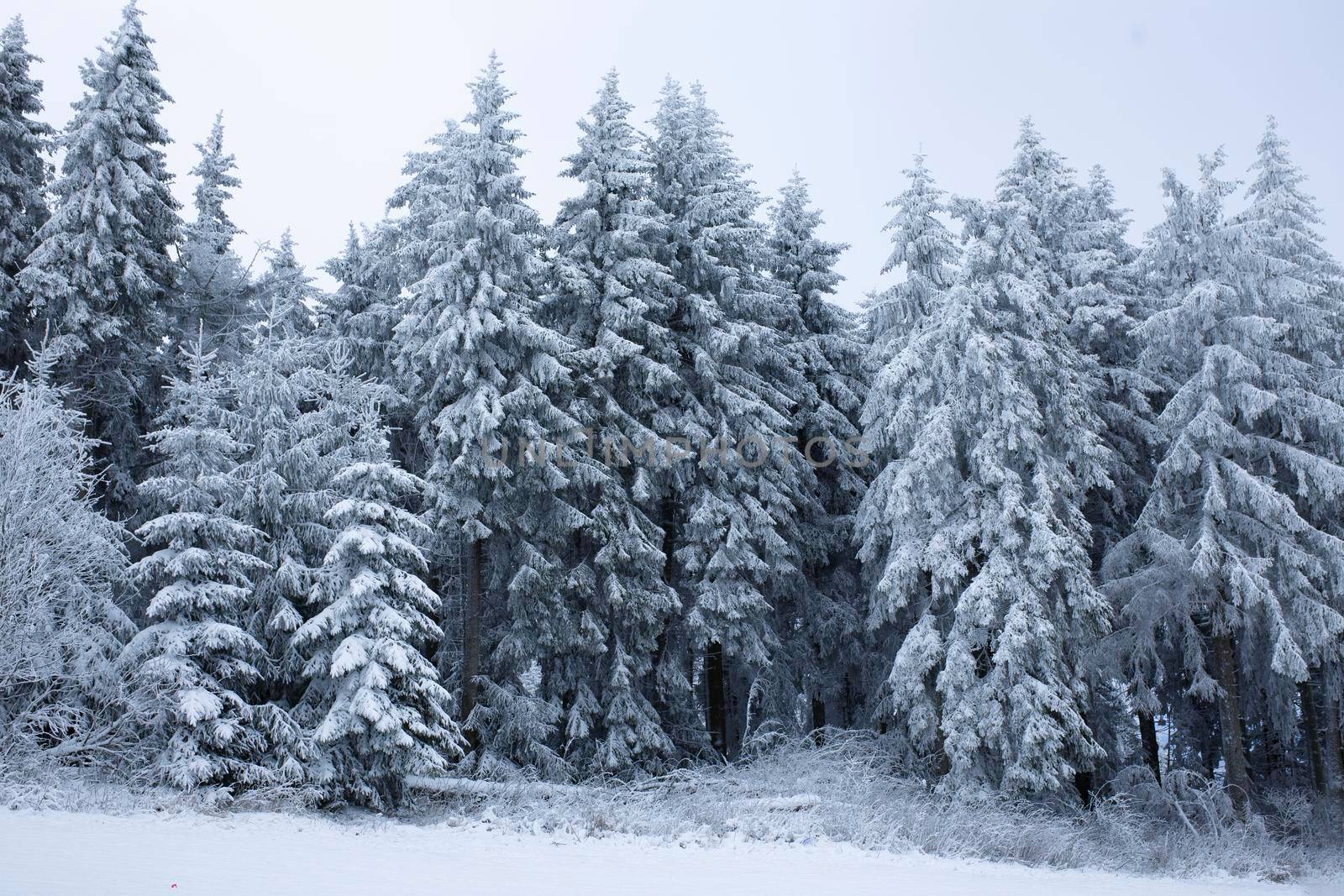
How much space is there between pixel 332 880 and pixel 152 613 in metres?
7.23

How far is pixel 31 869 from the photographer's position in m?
7.46

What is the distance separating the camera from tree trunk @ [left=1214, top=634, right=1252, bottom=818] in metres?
18.7

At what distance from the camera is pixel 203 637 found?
13.8 meters

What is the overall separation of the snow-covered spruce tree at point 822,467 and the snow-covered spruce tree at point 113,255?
14.8 metres

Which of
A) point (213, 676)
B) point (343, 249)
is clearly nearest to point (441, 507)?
point (213, 676)

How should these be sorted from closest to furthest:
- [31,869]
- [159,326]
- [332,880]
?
[31,869] → [332,880] → [159,326]

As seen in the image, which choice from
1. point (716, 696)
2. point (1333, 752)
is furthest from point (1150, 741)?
point (716, 696)

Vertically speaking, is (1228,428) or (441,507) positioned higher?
(1228,428)

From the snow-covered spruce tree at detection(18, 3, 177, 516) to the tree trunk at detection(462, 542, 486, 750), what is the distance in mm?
7548

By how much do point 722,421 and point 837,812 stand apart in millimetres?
9812

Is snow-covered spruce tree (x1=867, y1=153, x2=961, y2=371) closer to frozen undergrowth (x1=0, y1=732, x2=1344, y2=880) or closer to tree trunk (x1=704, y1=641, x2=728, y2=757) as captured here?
tree trunk (x1=704, y1=641, x2=728, y2=757)

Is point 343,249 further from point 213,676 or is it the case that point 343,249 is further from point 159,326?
point 213,676

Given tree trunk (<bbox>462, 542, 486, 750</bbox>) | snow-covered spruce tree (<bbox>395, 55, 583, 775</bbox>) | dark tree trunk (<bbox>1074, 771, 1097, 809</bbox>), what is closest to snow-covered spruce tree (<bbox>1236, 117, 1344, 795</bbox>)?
dark tree trunk (<bbox>1074, 771, 1097, 809</bbox>)

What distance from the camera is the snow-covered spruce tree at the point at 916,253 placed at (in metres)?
20.9
